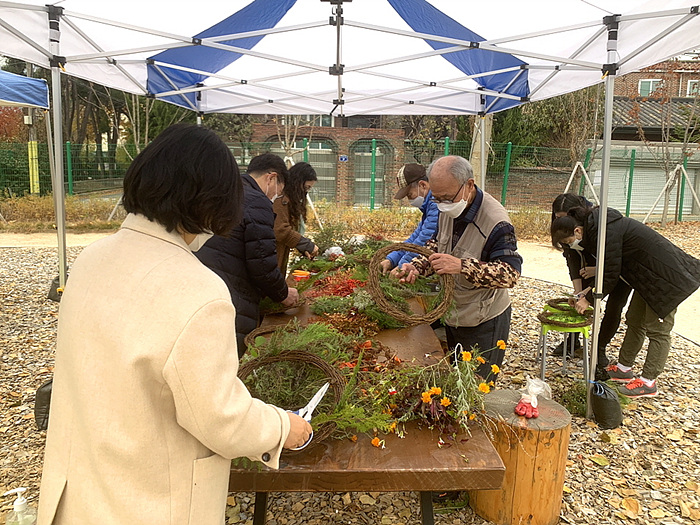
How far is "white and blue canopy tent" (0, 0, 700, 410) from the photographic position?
3.90m

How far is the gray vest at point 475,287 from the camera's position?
11.0 feet

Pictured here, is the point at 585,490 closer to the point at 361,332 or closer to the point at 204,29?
the point at 361,332

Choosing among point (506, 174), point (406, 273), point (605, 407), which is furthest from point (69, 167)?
point (605, 407)

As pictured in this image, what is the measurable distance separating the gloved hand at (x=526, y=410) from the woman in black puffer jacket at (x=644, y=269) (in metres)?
1.82

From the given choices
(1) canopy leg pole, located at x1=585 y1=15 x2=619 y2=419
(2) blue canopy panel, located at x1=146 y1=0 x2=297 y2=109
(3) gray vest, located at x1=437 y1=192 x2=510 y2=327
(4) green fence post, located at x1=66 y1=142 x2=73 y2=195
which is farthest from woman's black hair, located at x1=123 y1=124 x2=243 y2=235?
(4) green fence post, located at x1=66 y1=142 x2=73 y2=195

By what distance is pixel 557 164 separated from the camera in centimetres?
1766

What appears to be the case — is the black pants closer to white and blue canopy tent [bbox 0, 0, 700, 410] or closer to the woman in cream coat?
white and blue canopy tent [bbox 0, 0, 700, 410]

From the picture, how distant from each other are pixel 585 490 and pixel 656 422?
1370 mm

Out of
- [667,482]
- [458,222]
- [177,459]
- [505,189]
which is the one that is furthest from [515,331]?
[505,189]

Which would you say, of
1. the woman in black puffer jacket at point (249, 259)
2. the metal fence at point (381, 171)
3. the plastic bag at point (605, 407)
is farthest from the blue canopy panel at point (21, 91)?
the plastic bag at point (605, 407)

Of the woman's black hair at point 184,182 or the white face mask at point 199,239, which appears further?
the white face mask at point 199,239

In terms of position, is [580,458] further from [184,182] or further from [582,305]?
[184,182]

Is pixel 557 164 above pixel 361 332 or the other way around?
above

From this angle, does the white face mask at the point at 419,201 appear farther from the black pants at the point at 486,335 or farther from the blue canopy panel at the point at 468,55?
the black pants at the point at 486,335
